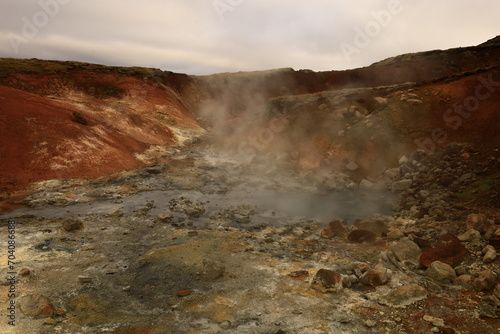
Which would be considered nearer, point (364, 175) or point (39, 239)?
point (39, 239)

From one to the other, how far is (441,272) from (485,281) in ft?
2.73

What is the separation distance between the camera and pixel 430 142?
16.7 metres

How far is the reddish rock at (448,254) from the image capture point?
7.36 meters

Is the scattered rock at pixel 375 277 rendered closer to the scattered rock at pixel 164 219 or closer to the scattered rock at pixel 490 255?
the scattered rock at pixel 490 255

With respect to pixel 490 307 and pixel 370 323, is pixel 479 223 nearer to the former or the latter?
pixel 490 307

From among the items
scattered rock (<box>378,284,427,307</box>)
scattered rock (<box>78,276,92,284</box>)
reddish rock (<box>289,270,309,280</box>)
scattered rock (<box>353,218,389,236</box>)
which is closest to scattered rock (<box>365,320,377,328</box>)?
scattered rock (<box>378,284,427,307</box>)

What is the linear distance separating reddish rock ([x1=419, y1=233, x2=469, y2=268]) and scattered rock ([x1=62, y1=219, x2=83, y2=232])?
10.9m

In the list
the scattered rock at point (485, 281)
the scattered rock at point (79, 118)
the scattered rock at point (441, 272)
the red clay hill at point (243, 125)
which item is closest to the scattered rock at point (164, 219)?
the red clay hill at point (243, 125)

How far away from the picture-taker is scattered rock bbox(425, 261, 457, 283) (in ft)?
22.4

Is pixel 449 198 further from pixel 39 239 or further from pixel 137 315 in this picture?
pixel 39 239

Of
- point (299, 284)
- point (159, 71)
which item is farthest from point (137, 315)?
point (159, 71)

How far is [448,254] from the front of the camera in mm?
7430

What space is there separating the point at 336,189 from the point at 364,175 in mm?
2273

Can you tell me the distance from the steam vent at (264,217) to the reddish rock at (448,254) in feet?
0.12
